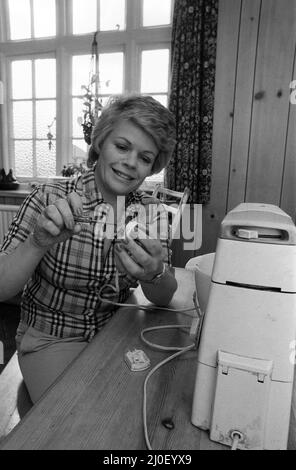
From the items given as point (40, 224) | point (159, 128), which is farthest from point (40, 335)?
point (159, 128)

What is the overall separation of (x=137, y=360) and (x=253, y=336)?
26 centimetres

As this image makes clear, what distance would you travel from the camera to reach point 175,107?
2609mm

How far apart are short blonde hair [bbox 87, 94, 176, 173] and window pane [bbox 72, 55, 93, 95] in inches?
89.3

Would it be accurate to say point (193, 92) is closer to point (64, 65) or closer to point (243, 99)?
point (243, 99)

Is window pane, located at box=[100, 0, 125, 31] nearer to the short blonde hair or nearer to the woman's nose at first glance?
the short blonde hair

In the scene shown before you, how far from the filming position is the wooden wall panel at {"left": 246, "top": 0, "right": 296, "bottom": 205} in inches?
96.1

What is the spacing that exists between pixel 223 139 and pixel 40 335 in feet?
7.22

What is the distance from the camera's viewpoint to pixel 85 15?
9.91 feet

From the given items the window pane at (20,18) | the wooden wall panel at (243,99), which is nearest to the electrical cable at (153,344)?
the wooden wall panel at (243,99)

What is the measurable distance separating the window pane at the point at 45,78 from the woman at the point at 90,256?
2467mm

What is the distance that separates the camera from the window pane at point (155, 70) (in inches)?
115

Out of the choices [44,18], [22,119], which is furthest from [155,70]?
[22,119]

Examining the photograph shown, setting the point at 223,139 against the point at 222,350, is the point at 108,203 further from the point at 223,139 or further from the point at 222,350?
the point at 223,139

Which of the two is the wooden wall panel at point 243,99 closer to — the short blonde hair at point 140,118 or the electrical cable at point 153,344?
the short blonde hair at point 140,118
